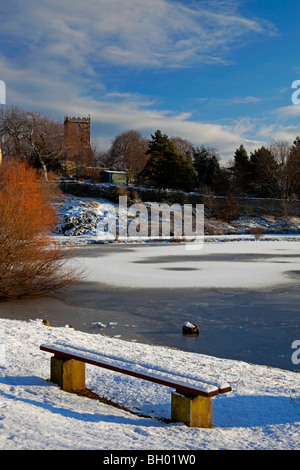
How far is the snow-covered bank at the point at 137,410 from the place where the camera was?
4.12 metres

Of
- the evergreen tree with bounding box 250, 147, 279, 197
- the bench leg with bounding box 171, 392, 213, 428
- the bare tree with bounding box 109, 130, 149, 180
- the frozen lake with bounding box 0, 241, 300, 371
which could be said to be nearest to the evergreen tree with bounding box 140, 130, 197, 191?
the evergreen tree with bounding box 250, 147, 279, 197

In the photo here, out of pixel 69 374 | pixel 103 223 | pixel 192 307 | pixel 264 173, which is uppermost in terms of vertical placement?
pixel 264 173

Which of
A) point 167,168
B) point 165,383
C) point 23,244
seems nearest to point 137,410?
point 165,383

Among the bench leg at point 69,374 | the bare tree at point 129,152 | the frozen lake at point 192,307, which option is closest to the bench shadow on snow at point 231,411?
the bench leg at point 69,374

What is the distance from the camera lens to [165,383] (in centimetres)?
458

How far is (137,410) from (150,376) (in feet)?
2.37

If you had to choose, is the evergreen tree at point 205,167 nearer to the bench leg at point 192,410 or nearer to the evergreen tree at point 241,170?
the evergreen tree at point 241,170

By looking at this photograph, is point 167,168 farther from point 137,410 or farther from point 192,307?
point 137,410

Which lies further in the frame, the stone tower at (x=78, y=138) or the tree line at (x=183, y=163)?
the stone tower at (x=78, y=138)

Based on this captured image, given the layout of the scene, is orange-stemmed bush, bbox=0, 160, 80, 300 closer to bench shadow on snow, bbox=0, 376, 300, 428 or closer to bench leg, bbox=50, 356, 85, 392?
bench shadow on snow, bbox=0, 376, 300, 428

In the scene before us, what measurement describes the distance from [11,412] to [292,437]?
272 centimetres

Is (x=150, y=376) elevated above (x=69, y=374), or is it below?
above

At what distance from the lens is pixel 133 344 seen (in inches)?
346

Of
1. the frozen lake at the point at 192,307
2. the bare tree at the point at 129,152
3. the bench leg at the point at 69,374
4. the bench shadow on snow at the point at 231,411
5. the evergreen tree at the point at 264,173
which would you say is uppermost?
the bare tree at the point at 129,152
